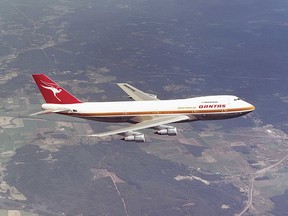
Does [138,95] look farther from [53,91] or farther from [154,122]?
[53,91]

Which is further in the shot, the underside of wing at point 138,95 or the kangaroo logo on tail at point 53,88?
the underside of wing at point 138,95

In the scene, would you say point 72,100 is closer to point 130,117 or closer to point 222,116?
point 130,117

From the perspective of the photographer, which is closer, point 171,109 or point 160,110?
point 171,109

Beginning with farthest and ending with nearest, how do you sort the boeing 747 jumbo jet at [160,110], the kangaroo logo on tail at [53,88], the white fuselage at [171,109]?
the kangaroo logo on tail at [53,88]
the white fuselage at [171,109]
the boeing 747 jumbo jet at [160,110]

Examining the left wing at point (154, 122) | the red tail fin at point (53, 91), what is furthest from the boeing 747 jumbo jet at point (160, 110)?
the red tail fin at point (53, 91)

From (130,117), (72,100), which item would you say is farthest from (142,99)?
(72,100)

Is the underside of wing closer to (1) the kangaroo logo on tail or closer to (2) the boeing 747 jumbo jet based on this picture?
(2) the boeing 747 jumbo jet

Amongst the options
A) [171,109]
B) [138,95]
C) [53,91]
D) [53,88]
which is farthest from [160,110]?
[53,88]

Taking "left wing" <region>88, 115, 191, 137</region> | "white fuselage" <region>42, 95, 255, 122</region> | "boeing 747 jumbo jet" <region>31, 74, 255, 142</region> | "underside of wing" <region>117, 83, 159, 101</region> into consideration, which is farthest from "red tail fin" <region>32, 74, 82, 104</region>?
"left wing" <region>88, 115, 191, 137</region>

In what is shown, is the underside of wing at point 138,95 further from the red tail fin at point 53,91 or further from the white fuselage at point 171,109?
the red tail fin at point 53,91
